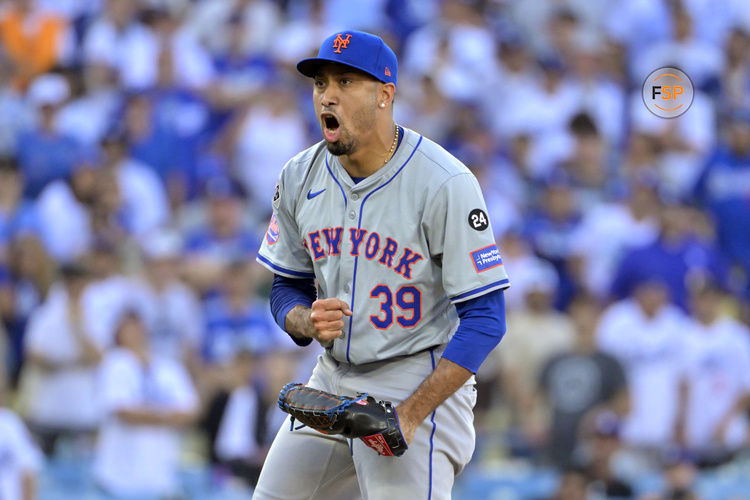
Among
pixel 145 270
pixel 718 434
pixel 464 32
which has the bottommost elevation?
pixel 718 434

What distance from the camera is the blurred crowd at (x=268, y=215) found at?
811 centimetres

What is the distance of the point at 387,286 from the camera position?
368 cm

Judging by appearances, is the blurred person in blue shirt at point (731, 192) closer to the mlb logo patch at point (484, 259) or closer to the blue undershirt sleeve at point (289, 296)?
the blue undershirt sleeve at point (289, 296)

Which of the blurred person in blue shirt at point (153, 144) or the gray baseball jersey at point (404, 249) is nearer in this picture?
the gray baseball jersey at point (404, 249)

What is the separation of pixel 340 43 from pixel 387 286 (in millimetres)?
795

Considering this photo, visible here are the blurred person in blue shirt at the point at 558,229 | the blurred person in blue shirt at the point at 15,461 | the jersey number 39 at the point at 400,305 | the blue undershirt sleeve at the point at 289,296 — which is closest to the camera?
the jersey number 39 at the point at 400,305

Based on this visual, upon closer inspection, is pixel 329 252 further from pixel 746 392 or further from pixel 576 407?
pixel 746 392

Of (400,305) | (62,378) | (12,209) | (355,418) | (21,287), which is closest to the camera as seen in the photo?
(355,418)

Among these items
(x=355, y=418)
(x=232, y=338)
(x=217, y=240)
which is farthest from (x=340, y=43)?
(x=217, y=240)

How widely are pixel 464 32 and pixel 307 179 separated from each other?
7746mm

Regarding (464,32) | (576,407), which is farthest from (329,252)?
(464,32)

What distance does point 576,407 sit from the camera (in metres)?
8.40

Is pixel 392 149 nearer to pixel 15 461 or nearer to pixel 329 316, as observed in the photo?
pixel 329 316

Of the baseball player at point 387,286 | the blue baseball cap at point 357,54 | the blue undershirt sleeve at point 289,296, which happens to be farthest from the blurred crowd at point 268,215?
the blue baseball cap at point 357,54
